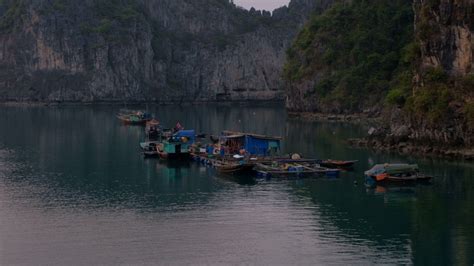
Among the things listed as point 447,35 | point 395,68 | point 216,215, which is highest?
point 447,35

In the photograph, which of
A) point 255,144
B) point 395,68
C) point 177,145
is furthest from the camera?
point 395,68

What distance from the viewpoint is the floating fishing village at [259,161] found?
5603cm

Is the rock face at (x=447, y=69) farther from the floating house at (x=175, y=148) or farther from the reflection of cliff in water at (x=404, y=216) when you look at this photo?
the floating house at (x=175, y=148)

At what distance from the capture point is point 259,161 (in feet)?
214

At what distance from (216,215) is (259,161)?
20.1 meters

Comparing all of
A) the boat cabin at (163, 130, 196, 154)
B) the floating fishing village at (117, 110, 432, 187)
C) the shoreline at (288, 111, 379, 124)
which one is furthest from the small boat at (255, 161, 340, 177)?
Answer: the shoreline at (288, 111, 379, 124)

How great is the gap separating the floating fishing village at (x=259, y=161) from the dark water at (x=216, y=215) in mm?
1284

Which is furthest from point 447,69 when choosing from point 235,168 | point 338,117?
point 338,117

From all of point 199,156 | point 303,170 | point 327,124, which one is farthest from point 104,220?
point 327,124

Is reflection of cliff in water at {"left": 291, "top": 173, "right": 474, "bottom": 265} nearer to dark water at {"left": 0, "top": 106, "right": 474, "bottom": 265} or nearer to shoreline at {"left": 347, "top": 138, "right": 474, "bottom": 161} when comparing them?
dark water at {"left": 0, "top": 106, "right": 474, "bottom": 265}

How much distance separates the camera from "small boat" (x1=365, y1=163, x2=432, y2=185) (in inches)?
2183

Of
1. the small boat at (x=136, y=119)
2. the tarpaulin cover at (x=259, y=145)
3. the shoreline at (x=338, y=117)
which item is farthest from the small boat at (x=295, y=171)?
the small boat at (x=136, y=119)

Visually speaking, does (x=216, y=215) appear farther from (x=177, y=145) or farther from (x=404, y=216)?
(x=177, y=145)

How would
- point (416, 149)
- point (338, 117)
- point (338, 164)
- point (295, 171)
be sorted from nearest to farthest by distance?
point (295, 171)
point (338, 164)
point (416, 149)
point (338, 117)
